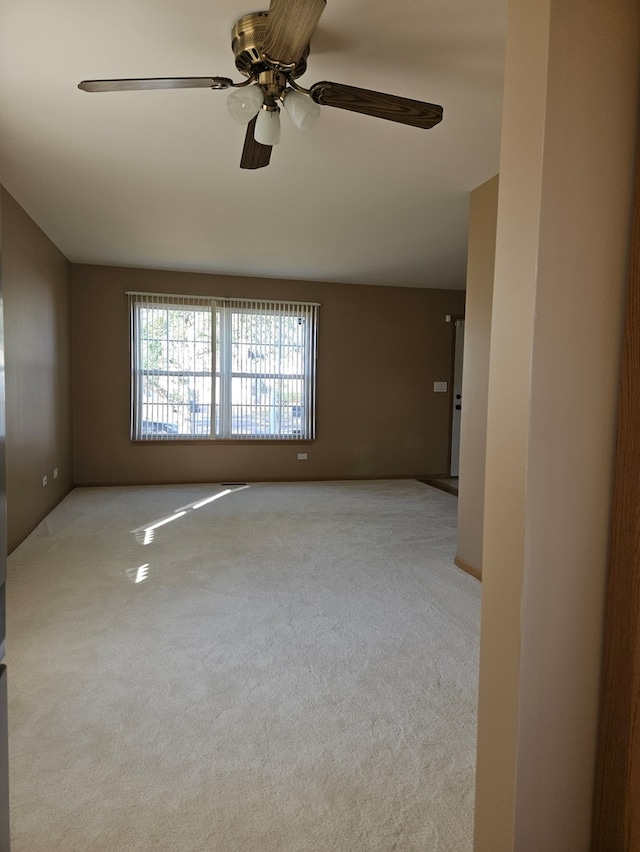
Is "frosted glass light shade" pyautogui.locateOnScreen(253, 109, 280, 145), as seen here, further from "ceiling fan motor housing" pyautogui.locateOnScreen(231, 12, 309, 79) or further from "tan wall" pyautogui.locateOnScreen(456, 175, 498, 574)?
"tan wall" pyautogui.locateOnScreen(456, 175, 498, 574)

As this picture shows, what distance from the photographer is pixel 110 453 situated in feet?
19.9

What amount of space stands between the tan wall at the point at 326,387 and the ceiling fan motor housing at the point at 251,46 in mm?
4435

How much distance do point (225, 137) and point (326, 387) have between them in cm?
414

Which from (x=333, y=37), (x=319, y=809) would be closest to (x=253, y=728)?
(x=319, y=809)

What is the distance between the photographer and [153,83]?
5.90 ft

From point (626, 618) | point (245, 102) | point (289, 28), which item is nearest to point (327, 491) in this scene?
point (245, 102)

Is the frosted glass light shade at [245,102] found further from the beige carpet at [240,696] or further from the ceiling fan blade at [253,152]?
the beige carpet at [240,696]

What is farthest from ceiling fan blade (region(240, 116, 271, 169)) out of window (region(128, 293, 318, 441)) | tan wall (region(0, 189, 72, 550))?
window (region(128, 293, 318, 441))

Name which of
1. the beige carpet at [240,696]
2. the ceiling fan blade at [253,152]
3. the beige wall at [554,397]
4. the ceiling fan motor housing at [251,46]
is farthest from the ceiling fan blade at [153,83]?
the beige carpet at [240,696]

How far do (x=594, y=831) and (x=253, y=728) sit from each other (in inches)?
44.4

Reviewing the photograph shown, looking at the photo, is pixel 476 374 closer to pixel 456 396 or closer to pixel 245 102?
pixel 245 102

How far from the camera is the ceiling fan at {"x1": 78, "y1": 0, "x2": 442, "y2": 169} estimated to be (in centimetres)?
168

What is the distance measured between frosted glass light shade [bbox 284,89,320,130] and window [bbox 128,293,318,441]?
433 cm

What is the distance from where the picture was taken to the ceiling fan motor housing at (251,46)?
1.75 meters
